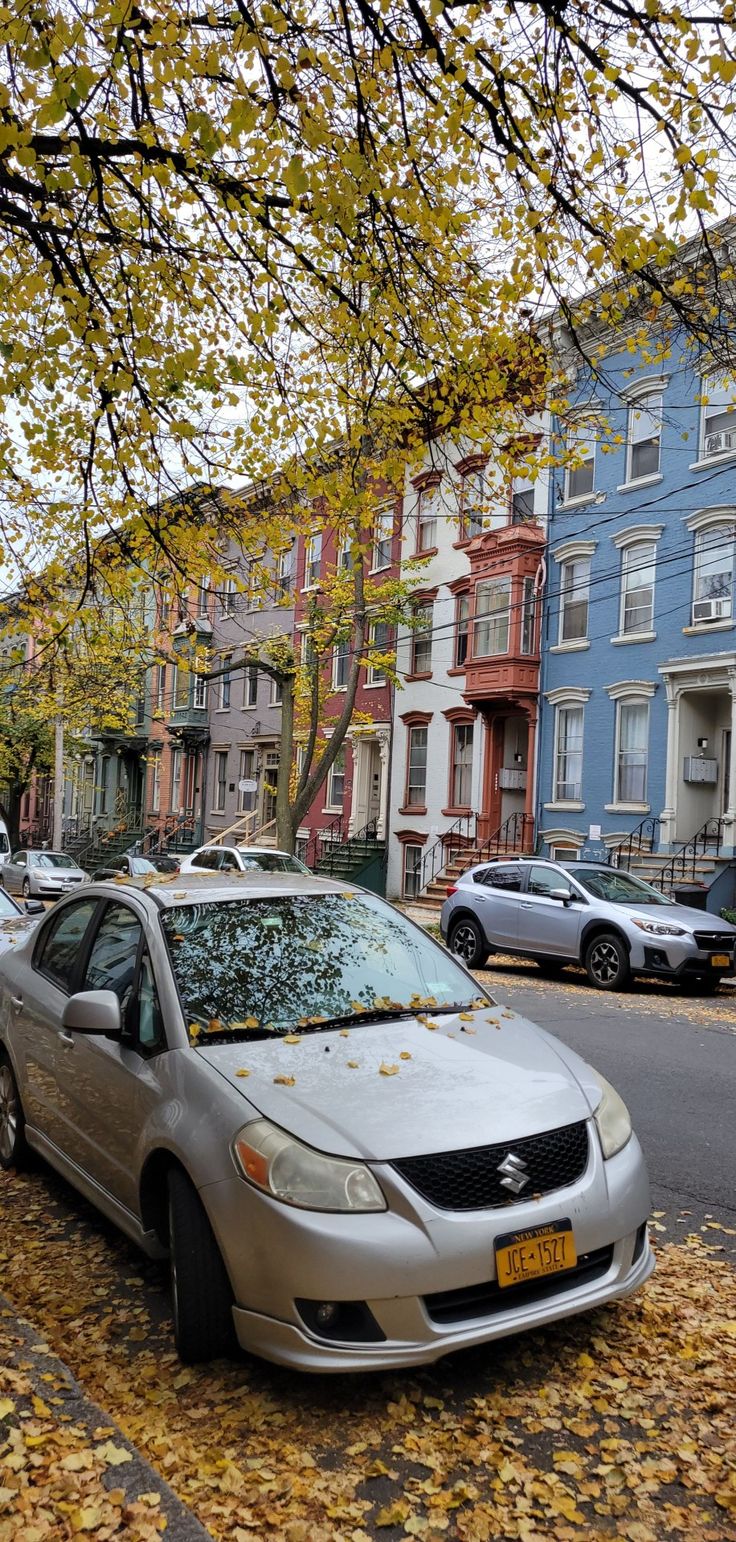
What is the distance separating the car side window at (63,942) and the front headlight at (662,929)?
29.2 ft

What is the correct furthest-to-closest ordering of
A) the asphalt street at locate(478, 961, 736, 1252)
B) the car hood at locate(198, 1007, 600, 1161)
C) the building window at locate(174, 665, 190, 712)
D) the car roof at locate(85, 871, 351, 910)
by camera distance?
1. the building window at locate(174, 665, 190, 712)
2. the asphalt street at locate(478, 961, 736, 1252)
3. the car roof at locate(85, 871, 351, 910)
4. the car hood at locate(198, 1007, 600, 1161)

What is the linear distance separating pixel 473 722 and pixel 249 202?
66.2 feet

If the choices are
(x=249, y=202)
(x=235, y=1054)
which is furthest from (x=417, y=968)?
(x=249, y=202)

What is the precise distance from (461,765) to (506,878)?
11847 mm

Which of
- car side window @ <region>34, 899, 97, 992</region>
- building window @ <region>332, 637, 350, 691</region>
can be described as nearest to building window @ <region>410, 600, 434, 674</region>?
building window @ <region>332, 637, 350, 691</region>

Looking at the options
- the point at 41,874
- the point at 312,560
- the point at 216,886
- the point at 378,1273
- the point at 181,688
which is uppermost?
the point at 312,560

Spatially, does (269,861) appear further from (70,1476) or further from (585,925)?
(70,1476)

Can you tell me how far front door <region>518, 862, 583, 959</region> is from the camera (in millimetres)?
13672

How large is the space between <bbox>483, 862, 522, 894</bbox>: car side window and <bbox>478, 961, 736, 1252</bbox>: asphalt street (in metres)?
1.27

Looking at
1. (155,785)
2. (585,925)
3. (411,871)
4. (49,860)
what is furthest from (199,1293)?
(155,785)

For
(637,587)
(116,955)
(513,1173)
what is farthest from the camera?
(637,587)

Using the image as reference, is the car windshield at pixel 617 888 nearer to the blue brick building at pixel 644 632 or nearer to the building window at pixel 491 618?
the blue brick building at pixel 644 632

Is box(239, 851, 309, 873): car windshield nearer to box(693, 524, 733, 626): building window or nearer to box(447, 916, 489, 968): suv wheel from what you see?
box(447, 916, 489, 968): suv wheel

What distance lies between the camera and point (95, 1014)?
4043 millimetres
